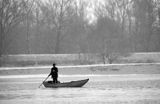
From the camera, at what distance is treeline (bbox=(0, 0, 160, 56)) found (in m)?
74.2

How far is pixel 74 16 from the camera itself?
79188 mm

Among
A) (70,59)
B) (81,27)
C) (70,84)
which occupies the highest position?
(81,27)

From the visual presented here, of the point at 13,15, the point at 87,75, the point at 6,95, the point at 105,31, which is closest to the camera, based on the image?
the point at 6,95

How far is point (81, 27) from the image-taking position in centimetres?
8012

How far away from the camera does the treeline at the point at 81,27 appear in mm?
74250

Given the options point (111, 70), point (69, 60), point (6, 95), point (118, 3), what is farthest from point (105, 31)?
point (6, 95)

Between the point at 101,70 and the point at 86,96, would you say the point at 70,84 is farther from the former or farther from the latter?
the point at 101,70

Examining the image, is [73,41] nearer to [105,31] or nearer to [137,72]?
[105,31]

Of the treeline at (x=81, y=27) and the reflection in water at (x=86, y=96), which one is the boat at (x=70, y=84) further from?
the treeline at (x=81, y=27)

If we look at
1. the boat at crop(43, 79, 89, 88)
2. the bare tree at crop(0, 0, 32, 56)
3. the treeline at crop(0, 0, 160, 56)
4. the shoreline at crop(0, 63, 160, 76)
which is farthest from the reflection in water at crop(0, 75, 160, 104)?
the treeline at crop(0, 0, 160, 56)

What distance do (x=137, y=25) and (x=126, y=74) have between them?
3127 centimetres

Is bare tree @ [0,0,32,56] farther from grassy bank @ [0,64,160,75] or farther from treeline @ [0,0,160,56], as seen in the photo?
grassy bank @ [0,64,160,75]

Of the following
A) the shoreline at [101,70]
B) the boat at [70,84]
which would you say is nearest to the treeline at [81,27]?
the shoreline at [101,70]

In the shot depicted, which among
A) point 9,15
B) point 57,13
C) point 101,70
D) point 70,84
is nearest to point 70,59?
point 9,15
